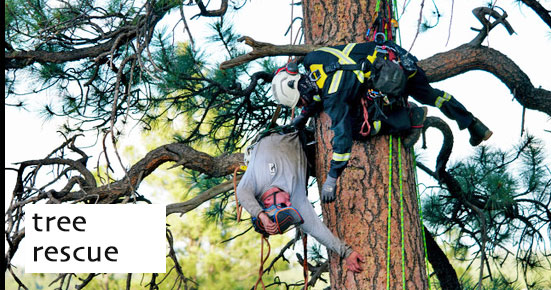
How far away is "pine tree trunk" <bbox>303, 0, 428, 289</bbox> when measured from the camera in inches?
137

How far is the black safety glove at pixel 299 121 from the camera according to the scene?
371 cm

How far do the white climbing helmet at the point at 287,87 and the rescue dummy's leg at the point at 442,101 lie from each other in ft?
2.08

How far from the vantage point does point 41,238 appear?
424cm

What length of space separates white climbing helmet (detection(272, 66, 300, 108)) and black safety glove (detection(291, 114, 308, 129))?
0.17m

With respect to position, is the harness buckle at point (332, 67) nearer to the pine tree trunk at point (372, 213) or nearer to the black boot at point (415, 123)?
the pine tree trunk at point (372, 213)

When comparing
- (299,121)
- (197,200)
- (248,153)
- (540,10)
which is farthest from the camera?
(540,10)

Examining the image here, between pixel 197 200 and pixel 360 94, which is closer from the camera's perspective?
pixel 360 94

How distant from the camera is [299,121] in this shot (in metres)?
3.73

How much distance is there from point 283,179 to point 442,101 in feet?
3.21

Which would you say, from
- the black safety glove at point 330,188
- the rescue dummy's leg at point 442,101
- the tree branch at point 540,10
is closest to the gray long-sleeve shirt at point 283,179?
the black safety glove at point 330,188

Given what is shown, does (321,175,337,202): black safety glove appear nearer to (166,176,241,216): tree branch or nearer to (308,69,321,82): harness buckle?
(308,69,321,82): harness buckle

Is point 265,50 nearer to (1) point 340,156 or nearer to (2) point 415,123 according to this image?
(1) point 340,156

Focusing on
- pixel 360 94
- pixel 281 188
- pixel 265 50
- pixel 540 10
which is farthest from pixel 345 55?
pixel 540 10

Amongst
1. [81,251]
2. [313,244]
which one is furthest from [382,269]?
[313,244]
